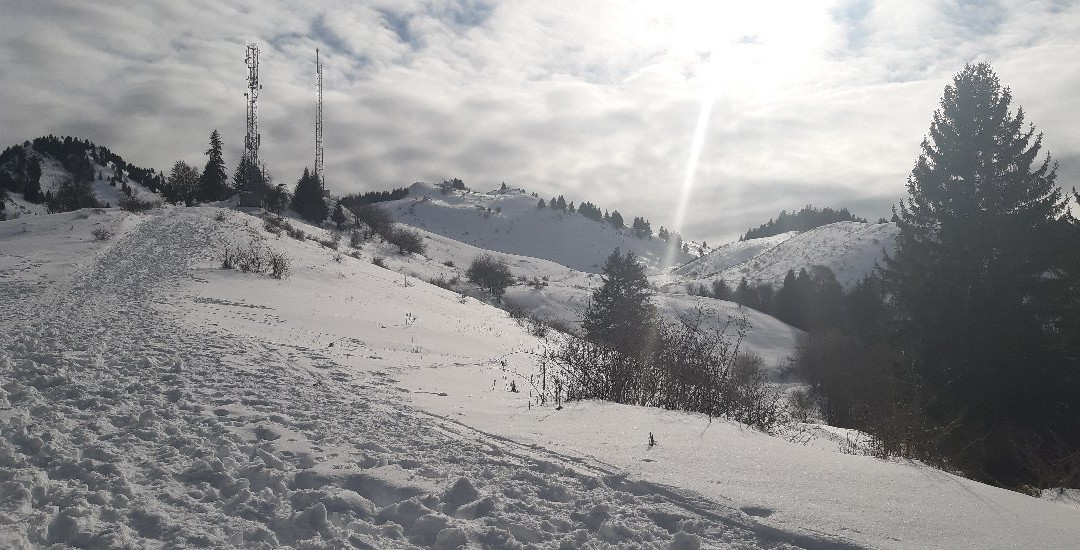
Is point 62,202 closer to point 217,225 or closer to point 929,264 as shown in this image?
point 217,225

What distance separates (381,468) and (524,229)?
154651 millimetres

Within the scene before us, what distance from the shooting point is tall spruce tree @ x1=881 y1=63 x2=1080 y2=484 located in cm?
1462

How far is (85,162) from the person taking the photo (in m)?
146

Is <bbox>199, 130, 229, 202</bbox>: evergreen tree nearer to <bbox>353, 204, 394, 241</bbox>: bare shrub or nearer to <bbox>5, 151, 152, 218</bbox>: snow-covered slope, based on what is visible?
<bbox>353, 204, 394, 241</bbox>: bare shrub

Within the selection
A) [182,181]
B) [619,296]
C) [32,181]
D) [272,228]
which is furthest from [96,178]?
[619,296]

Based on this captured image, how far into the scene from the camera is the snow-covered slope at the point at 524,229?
148 meters

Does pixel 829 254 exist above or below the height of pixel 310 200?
above

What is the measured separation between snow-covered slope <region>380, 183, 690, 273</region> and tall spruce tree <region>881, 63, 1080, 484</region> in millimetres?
116842

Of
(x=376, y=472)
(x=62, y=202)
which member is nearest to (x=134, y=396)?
(x=376, y=472)

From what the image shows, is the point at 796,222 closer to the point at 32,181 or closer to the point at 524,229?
the point at 524,229

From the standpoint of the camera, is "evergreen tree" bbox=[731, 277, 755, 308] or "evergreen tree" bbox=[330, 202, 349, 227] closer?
"evergreen tree" bbox=[330, 202, 349, 227]

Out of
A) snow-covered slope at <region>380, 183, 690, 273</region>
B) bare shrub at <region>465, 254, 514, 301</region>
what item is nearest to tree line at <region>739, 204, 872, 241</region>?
snow-covered slope at <region>380, 183, 690, 273</region>

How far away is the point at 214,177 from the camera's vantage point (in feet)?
192

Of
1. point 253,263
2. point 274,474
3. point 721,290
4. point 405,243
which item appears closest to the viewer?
point 274,474
